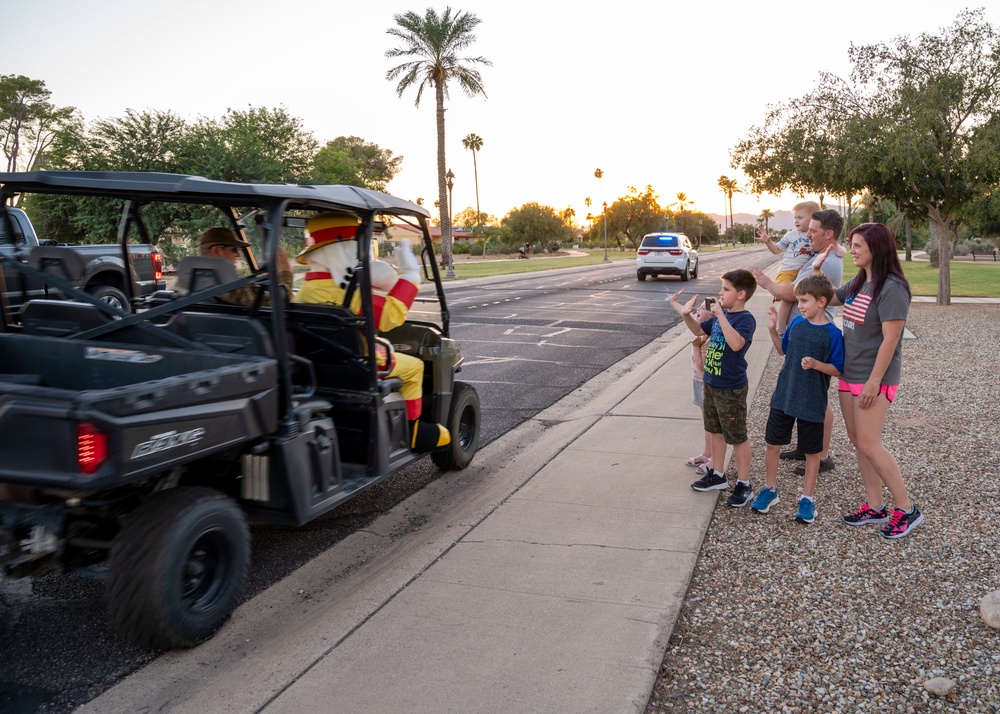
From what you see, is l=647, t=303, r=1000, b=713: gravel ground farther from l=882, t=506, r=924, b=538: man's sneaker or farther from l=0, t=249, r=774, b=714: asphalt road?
l=0, t=249, r=774, b=714: asphalt road

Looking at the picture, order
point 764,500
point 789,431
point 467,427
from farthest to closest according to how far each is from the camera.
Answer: point 467,427, point 764,500, point 789,431

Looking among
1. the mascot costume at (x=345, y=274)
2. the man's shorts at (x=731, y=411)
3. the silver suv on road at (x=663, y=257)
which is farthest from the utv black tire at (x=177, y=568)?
the silver suv on road at (x=663, y=257)

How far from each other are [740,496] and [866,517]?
2.46ft

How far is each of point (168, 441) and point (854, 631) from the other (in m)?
3.04

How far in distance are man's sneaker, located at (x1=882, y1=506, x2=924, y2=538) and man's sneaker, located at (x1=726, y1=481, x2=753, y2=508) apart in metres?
0.84

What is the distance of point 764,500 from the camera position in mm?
5238

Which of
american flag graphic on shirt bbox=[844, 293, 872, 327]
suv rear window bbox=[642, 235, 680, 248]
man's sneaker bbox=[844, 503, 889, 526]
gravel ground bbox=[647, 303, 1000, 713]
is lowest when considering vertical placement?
gravel ground bbox=[647, 303, 1000, 713]

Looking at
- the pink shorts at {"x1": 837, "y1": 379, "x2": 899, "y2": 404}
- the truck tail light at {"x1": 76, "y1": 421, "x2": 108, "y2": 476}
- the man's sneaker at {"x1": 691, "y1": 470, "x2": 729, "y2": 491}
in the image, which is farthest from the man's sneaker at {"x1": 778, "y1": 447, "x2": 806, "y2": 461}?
the truck tail light at {"x1": 76, "y1": 421, "x2": 108, "y2": 476}

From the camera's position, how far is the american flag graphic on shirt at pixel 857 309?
476 cm

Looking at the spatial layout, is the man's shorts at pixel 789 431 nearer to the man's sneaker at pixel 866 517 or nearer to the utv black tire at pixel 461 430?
the man's sneaker at pixel 866 517

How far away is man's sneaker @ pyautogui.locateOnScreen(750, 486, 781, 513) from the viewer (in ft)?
17.1

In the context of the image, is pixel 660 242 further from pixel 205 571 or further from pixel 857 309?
pixel 205 571

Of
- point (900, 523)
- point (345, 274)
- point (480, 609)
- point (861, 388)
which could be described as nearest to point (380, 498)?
point (345, 274)

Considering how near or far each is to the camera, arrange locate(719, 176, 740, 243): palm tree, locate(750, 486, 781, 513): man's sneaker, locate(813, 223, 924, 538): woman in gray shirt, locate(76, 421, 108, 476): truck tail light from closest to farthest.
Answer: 1. locate(76, 421, 108, 476): truck tail light
2. locate(813, 223, 924, 538): woman in gray shirt
3. locate(750, 486, 781, 513): man's sneaker
4. locate(719, 176, 740, 243): palm tree
